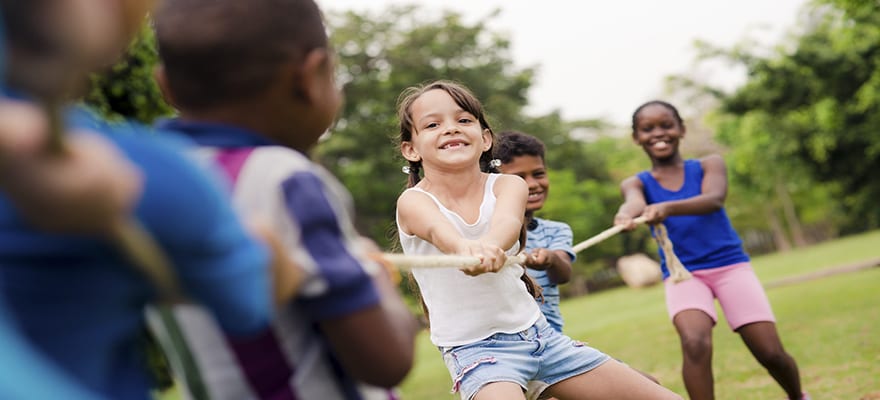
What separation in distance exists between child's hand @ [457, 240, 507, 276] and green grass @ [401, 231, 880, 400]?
118 centimetres

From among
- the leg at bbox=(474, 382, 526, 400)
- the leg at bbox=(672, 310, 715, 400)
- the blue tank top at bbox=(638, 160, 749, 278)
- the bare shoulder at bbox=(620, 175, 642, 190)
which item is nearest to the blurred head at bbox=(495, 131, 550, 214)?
the bare shoulder at bbox=(620, 175, 642, 190)

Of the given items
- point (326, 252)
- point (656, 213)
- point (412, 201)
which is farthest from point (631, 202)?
point (326, 252)

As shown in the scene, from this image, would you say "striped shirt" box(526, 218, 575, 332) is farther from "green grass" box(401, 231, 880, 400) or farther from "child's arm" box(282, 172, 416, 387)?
"child's arm" box(282, 172, 416, 387)

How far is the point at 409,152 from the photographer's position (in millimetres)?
3879

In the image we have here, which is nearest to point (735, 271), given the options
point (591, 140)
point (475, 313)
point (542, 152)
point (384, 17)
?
point (542, 152)

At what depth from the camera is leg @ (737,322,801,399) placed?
16.2 ft

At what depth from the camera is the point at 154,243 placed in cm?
120

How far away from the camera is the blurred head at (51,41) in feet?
3.30

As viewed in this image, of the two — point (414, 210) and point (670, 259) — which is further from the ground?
point (414, 210)

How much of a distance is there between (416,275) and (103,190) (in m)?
2.58

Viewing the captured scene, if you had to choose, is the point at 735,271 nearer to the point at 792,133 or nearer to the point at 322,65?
the point at 322,65

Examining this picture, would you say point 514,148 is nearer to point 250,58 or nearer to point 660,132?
point 660,132

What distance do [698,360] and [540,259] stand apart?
47.6 inches

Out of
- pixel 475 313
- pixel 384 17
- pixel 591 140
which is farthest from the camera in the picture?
pixel 591 140
